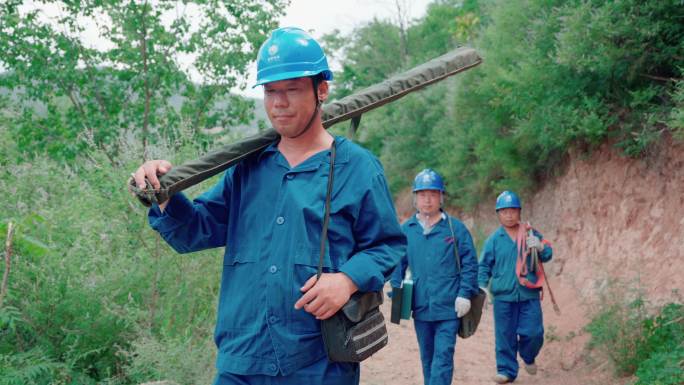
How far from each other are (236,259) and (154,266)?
11.9 ft

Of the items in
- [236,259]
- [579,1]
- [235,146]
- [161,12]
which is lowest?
[236,259]

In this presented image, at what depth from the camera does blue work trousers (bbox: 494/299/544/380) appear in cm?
837

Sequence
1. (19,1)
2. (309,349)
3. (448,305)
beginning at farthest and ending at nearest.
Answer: (19,1) < (448,305) < (309,349)

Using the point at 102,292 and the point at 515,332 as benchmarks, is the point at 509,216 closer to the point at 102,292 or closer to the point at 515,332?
the point at 515,332

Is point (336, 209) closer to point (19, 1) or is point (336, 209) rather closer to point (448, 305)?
point (448, 305)

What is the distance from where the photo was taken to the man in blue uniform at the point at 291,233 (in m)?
2.69

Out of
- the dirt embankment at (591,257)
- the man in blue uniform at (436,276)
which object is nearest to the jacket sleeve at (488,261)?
the dirt embankment at (591,257)

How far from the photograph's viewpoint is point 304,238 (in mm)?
2719

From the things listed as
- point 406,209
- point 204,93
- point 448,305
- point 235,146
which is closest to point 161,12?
point 204,93

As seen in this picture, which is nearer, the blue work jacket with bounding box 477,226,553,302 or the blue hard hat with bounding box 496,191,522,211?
the blue work jacket with bounding box 477,226,553,302

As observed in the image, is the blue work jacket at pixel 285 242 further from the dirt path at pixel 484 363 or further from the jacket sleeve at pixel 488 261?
the jacket sleeve at pixel 488 261

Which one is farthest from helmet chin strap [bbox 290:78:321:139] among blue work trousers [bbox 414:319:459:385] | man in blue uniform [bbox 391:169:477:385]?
blue work trousers [bbox 414:319:459:385]

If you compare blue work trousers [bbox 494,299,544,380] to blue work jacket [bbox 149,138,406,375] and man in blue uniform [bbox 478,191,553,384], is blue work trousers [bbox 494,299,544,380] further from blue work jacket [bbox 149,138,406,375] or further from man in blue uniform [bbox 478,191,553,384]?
blue work jacket [bbox 149,138,406,375]

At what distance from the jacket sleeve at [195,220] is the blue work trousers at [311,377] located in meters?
0.56
